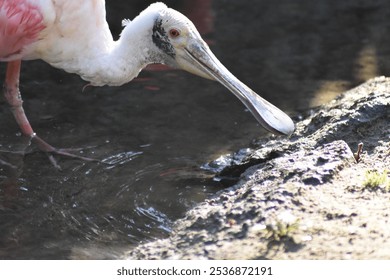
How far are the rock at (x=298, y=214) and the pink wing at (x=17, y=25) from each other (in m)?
1.78

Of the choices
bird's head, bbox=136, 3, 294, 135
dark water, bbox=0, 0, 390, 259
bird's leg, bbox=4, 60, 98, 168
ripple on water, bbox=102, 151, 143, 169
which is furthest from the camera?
bird's leg, bbox=4, 60, 98, 168

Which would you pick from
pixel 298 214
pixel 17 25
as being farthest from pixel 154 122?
pixel 298 214

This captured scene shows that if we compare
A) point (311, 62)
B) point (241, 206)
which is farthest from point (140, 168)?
point (311, 62)

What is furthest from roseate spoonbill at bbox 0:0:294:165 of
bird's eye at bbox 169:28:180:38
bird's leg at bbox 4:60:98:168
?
bird's leg at bbox 4:60:98:168

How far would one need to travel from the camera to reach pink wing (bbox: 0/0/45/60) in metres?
5.51

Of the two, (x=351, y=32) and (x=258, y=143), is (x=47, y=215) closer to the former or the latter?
(x=258, y=143)

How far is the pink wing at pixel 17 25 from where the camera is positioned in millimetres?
5512

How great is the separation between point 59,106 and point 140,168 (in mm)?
1428

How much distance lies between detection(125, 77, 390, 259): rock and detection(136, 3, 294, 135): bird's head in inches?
11.4

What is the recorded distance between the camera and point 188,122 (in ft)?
22.0

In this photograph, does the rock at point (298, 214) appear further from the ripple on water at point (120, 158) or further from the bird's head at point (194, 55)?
the ripple on water at point (120, 158)

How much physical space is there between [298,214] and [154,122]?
2781 mm

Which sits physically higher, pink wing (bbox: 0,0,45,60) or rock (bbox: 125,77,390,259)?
pink wing (bbox: 0,0,45,60)

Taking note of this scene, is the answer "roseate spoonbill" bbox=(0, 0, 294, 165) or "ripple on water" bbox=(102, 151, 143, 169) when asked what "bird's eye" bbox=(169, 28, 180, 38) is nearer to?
"roseate spoonbill" bbox=(0, 0, 294, 165)
